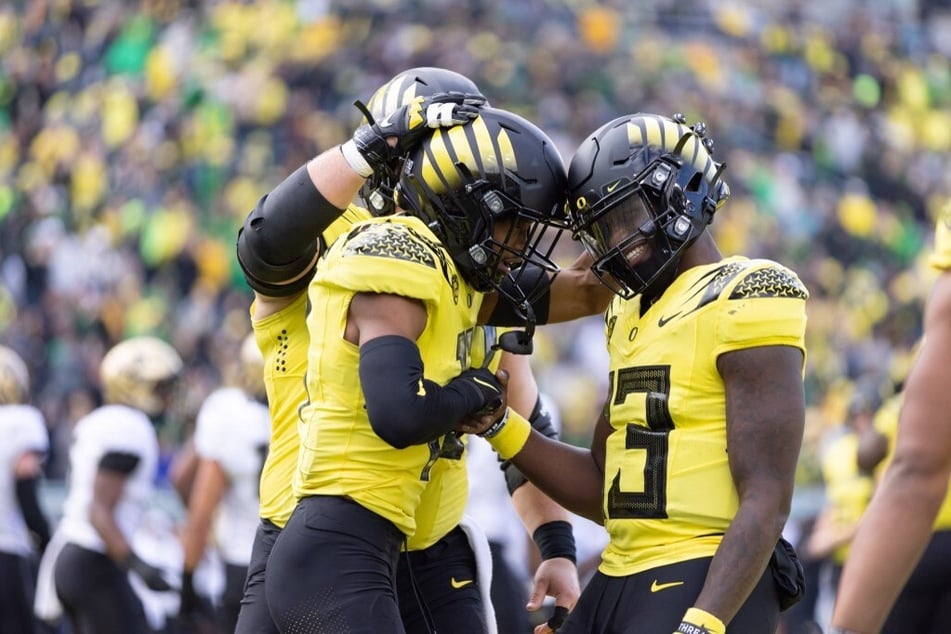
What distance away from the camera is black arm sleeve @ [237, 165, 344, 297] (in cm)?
372

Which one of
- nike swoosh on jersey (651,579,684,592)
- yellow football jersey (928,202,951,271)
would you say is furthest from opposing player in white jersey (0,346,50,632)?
yellow football jersey (928,202,951,271)

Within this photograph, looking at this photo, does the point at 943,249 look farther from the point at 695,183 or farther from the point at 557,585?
the point at 557,585

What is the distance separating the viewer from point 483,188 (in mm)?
3602

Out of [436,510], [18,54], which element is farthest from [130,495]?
[18,54]

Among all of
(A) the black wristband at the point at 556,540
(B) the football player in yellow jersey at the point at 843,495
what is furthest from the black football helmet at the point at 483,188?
(B) the football player in yellow jersey at the point at 843,495

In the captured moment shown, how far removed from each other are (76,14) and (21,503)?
11871 mm

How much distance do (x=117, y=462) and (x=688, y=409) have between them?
3.97 m

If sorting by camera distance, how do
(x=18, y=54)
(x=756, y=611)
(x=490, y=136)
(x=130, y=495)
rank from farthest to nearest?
(x=18, y=54) < (x=130, y=495) < (x=490, y=136) < (x=756, y=611)

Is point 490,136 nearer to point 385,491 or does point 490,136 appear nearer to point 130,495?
point 385,491

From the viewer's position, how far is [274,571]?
3432 millimetres

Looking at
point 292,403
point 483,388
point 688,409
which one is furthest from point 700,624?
point 292,403

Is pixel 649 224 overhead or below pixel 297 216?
overhead

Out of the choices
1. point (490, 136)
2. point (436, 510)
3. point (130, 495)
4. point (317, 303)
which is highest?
point (490, 136)

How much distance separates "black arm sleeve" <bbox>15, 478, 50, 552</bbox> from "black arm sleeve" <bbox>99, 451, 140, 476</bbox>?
675 mm
